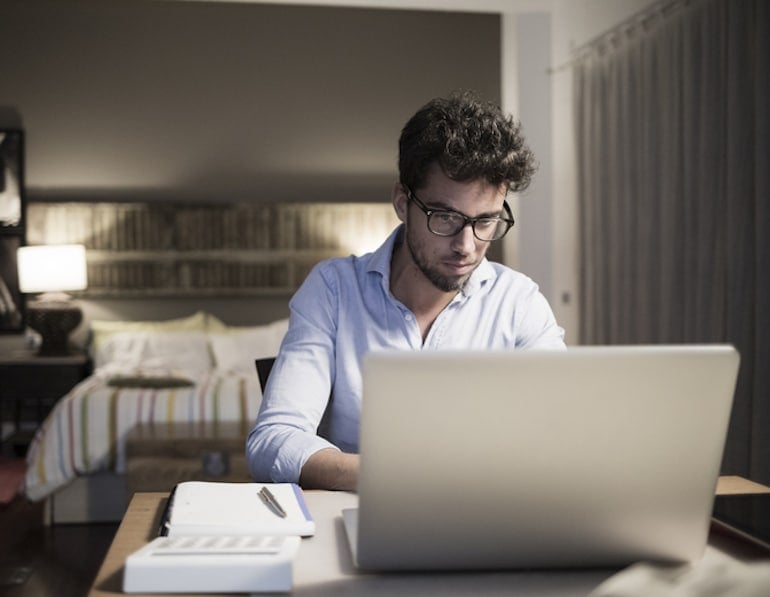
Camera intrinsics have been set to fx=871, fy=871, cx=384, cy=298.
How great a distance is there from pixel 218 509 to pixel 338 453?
12.2 inches

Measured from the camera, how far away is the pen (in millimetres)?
1141

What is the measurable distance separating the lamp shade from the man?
401 cm

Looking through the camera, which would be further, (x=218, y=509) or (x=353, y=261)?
(x=353, y=261)

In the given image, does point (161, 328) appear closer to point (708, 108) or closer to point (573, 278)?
point (573, 278)

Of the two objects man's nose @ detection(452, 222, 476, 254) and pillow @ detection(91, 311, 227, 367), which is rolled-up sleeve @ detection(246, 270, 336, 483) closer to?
man's nose @ detection(452, 222, 476, 254)

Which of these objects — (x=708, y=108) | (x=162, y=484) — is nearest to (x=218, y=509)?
(x=162, y=484)

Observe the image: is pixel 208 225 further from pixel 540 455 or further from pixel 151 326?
pixel 540 455

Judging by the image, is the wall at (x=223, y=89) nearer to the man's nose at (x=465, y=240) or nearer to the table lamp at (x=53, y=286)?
the table lamp at (x=53, y=286)

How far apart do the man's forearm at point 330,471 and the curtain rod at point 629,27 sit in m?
3.31

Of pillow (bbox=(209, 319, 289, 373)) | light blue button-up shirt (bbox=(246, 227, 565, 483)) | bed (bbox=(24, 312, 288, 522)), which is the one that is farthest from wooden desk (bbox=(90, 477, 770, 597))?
pillow (bbox=(209, 319, 289, 373))

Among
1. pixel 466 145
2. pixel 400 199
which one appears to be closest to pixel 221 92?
pixel 400 199

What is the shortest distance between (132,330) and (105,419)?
174 cm

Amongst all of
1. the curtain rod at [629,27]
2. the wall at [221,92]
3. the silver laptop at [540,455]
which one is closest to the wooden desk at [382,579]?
the silver laptop at [540,455]

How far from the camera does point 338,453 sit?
4.61 feet
